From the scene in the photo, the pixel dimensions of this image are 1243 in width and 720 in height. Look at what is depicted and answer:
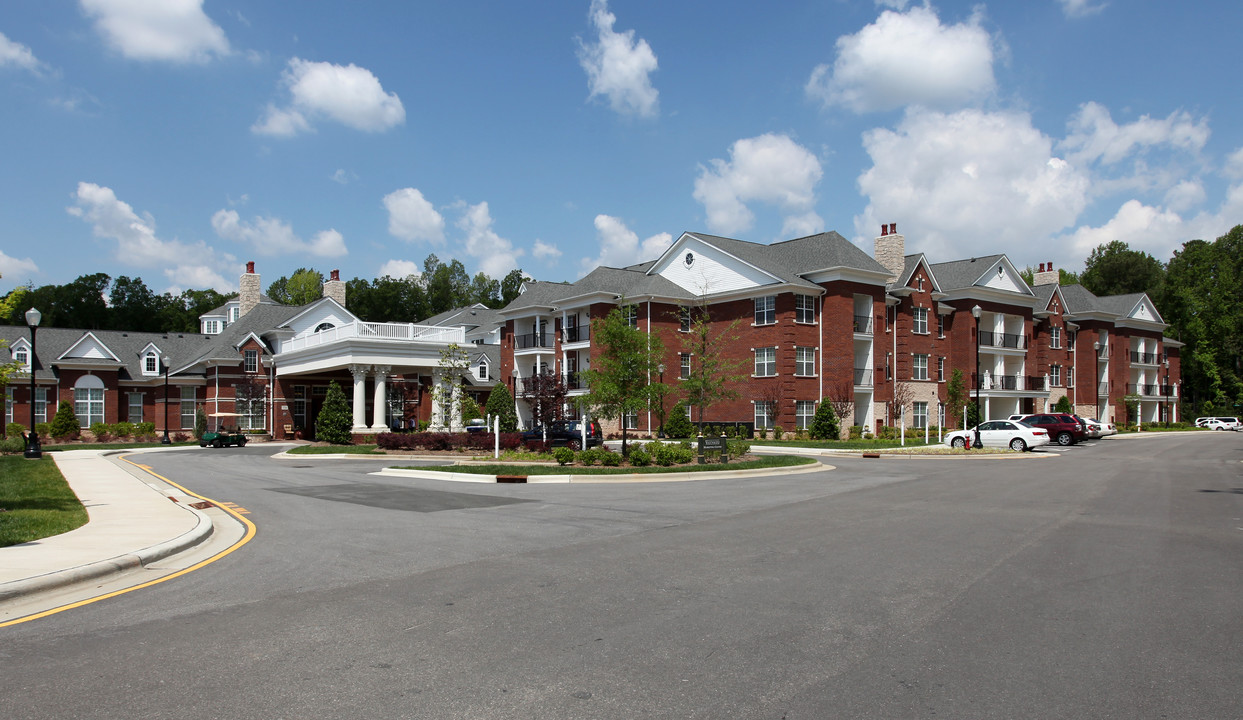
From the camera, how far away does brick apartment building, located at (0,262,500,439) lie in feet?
154

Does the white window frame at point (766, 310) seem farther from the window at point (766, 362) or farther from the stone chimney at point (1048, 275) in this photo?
the stone chimney at point (1048, 275)

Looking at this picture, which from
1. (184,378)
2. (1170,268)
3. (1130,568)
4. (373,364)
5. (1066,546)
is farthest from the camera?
(1170,268)

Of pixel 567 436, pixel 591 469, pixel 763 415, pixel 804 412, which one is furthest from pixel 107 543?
pixel 804 412

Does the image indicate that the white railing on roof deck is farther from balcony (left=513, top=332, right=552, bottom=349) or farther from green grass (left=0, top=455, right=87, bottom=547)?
green grass (left=0, top=455, right=87, bottom=547)

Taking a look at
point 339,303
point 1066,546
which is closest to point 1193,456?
point 1066,546

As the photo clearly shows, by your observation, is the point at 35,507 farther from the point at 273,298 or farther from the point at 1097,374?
the point at 273,298

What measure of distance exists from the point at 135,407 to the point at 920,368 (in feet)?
186

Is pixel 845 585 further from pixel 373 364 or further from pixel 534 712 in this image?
pixel 373 364

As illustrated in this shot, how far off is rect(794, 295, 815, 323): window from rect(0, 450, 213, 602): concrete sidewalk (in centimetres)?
3441

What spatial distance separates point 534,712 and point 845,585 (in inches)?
177

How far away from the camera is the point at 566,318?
52.5m

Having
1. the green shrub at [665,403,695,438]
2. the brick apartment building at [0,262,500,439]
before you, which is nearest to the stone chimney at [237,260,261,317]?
the brick apartment building at [0,262,500,439]

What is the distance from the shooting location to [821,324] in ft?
151

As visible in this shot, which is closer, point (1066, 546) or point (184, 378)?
point (1066, 546)
